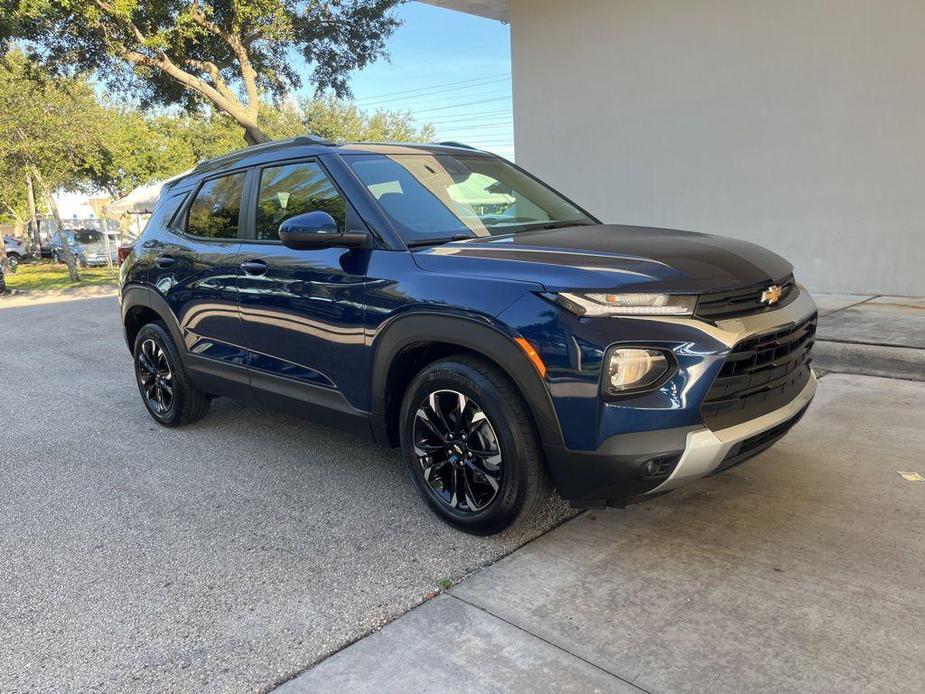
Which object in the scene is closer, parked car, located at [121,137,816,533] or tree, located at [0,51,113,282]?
parked car, located at [121,137,816,533]

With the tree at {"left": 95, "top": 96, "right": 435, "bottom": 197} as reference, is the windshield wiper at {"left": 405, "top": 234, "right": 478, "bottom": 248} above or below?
below

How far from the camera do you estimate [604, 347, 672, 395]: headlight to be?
8.70 feet

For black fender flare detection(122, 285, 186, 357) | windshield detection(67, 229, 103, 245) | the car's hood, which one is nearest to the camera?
the car's hood

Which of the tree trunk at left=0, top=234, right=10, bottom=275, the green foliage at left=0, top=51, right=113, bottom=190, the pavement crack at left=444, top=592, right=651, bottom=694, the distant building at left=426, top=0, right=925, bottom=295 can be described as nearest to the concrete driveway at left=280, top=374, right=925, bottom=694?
the pavement crack at left=444, top=592, right=651, bottom=694

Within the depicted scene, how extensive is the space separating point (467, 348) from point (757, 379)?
1.20 metres

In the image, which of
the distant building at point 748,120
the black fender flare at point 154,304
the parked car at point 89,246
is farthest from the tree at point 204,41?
the parked car at point 89,246

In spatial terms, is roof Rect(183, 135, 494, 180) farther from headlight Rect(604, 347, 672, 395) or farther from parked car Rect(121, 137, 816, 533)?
headlight Rect(604, 347, 672, 395)

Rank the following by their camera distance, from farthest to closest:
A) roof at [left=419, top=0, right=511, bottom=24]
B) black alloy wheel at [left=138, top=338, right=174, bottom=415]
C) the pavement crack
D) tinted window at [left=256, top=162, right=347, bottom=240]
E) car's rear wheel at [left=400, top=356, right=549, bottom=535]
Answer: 1. roof at [left=419, top=0, right=511, bottom=24]
2. black alloy wheel at [left=138, top=338, right=174, bottom=415]
3. tinted window at [left=256, top=162, right=347, bottom=240]
4. car's rear wheel at [left=400, top=356, right=549, bottom=535]
5. the pavement crack

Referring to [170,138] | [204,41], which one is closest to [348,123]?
[170,138]

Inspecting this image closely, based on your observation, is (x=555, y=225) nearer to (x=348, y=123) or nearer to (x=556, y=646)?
(x=556, y=646)

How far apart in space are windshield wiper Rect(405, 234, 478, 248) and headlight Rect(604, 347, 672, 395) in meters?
1.15

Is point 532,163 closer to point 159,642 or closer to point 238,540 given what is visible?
point 238,540

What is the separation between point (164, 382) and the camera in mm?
5137

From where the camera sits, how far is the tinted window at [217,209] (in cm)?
440
